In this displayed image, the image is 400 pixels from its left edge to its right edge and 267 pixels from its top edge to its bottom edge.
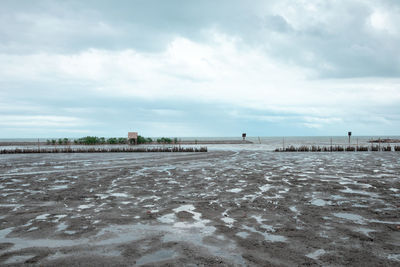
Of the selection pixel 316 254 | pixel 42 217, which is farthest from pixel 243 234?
pixel 42 217

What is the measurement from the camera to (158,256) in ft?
14.8

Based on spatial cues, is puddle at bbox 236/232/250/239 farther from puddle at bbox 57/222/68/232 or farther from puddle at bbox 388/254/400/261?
puddle at bbox 57/222/68/232

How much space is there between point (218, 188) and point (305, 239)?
5.59 m

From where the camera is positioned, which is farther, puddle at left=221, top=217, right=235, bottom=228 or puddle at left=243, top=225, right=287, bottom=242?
puddle at left=221, top=217, right=235, bottom=228

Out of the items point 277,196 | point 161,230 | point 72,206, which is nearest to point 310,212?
point 277,196

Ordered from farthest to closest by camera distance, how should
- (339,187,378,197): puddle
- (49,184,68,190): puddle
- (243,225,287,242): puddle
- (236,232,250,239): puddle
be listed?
(49,184,68,190): puddle < (339,187,378,197): puddle < (236,232,250,239): puddle < (243,225,287,242): puddle

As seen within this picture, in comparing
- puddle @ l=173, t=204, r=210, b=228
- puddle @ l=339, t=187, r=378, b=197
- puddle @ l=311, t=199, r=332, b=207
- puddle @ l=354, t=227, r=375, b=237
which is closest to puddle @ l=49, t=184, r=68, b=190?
puddle @ l=173, t=204, r=210, b=228

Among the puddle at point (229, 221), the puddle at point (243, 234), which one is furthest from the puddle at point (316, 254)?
the puddle at point (229, 221)

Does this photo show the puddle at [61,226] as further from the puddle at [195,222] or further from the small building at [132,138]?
the small building at [132,138]

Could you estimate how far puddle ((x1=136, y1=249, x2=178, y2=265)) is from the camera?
4.31m

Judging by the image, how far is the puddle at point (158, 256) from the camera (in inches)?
170

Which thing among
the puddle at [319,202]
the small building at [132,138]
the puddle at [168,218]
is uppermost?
the small building at [132,138]

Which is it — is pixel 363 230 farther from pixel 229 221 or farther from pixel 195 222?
pixel 195 222

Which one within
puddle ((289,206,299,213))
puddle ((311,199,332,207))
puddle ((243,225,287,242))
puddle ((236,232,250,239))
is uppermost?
puddle ((311,199,332,207))
